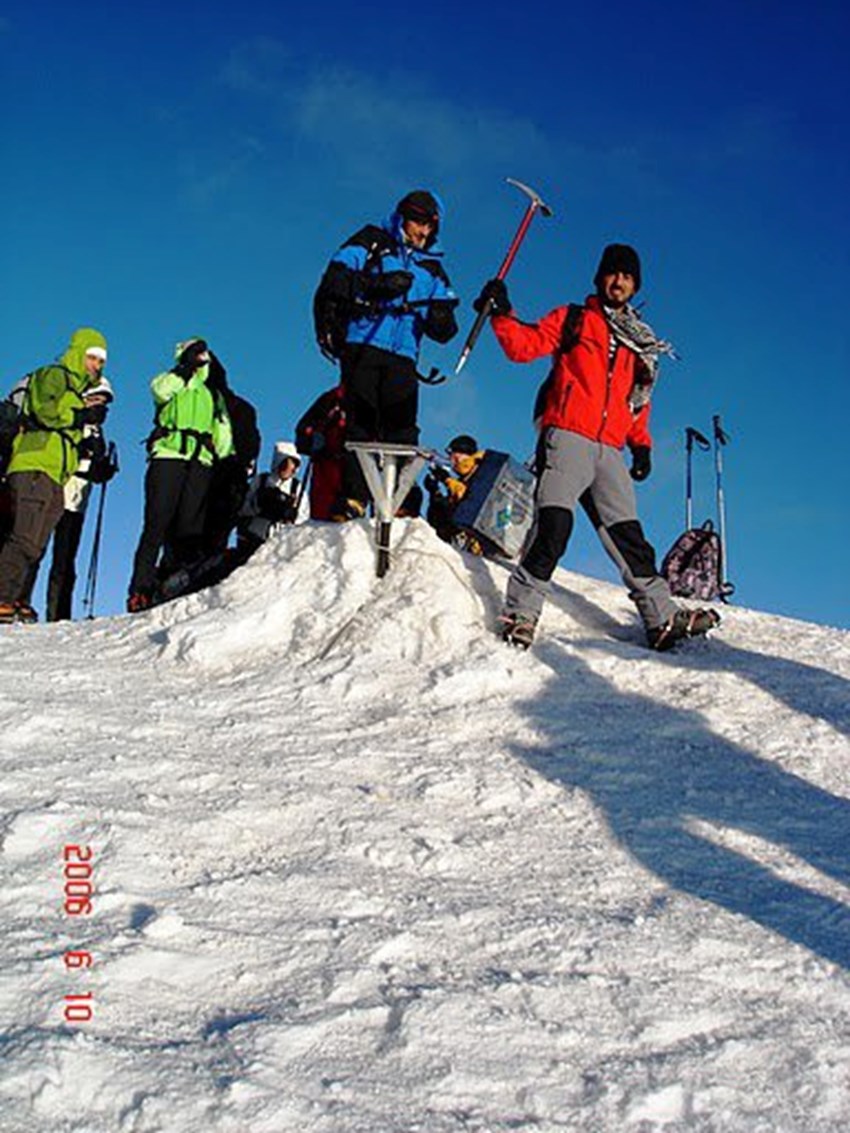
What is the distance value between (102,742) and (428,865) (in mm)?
1781

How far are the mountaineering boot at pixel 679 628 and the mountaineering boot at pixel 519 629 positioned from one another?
29.3 inches

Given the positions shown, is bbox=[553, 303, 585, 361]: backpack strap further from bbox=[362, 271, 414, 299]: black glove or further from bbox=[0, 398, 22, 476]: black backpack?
bbox=[0, 398, 22, 476]: black backpack

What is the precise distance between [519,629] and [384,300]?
97.4 inches

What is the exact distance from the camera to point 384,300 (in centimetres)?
720

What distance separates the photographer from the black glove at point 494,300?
6289mm

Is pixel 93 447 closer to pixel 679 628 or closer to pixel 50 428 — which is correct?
pixel 50 428

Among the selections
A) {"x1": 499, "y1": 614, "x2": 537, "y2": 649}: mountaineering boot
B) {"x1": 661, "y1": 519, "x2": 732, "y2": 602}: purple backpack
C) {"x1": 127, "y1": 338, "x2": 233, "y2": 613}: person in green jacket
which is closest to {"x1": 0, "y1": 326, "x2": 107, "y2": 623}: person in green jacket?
{"x1": 127, "y1": 338, "x2": 233, "y2": 613}: person in green jacket

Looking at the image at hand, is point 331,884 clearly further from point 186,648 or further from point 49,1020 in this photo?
point 186,648

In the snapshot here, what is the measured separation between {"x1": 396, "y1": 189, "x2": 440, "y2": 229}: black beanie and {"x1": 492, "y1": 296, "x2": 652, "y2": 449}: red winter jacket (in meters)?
1.35

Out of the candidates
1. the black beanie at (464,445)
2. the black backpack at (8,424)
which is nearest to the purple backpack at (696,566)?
the black beanie at (464,445)

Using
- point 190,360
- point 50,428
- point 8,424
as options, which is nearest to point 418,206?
point 190,360

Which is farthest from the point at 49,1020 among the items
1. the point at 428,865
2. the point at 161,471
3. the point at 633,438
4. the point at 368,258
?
the point at 161,471

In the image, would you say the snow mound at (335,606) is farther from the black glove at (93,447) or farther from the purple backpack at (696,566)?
the purple backpack at (696,566)

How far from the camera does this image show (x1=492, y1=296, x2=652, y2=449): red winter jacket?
20.6 feet
